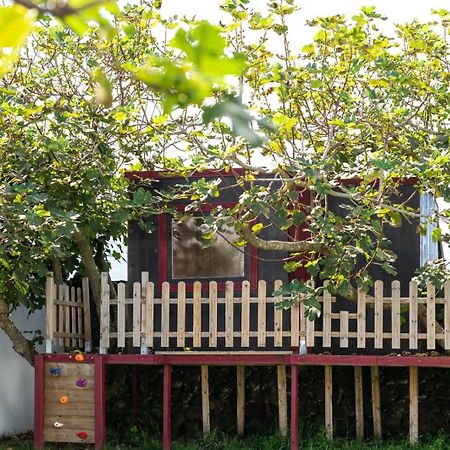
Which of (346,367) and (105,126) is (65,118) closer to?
(105,126)

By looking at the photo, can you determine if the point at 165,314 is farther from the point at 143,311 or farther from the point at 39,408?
the point at 39,408

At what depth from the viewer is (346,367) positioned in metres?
13.6

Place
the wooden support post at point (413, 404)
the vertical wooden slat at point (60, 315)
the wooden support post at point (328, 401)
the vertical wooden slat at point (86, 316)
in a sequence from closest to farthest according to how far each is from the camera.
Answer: the wooden support post at point (413, 404), the vertical wooden slat at point (60, 315), the wooden support post at point (328, 401), the vertical wooden slat at point (86, 316)

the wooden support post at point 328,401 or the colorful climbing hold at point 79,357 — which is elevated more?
the colorful climbing hold at point 79,357

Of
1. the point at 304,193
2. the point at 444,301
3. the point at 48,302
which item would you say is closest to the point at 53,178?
the point at 48,302

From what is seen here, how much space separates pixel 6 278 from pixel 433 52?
5745 mm

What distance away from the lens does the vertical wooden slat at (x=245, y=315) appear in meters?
11.6

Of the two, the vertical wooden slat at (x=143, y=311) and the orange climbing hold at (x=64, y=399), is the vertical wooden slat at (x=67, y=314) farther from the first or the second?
the vertical wooden slat at (x=143, y=311)

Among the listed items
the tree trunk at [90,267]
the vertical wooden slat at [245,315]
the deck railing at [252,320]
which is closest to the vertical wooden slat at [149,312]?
the deck railing at [252,320]

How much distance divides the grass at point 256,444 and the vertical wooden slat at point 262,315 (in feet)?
4.97

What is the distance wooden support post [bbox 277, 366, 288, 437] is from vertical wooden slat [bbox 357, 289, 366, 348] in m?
1.84

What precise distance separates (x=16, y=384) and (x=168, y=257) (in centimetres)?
318

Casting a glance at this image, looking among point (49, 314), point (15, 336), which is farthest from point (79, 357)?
point (15, 336)

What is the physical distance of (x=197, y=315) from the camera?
11781mm
